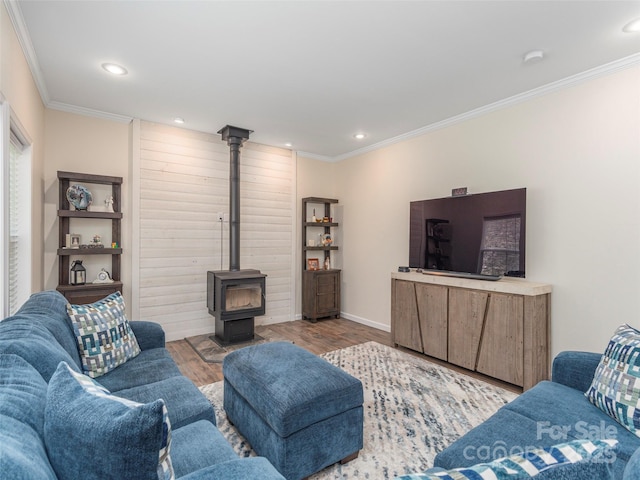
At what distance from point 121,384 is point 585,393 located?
250 centimetres

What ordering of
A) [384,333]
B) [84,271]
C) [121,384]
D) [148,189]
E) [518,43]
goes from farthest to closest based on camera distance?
[384,333] < [148,189] < [84,271] < [518,43] < [121,384]

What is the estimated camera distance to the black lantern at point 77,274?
342 centimetres

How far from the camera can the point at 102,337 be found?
201 centimetres

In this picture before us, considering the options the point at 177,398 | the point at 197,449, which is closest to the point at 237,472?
the point at 197,449

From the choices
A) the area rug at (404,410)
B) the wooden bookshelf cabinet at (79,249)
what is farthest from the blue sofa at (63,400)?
the wooden bookshelf cabinet at (79,249)

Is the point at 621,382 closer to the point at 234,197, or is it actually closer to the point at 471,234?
the point at 471,234

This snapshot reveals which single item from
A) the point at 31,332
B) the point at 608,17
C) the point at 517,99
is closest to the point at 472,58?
the point at 608,17

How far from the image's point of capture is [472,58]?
2543 millimetres

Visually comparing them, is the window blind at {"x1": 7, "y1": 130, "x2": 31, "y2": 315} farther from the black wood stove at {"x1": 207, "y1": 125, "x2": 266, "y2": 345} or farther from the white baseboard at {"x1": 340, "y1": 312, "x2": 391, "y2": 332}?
the white baseboard at {"x1": 340, "y1": 312, "x2": 391, "y2": 332}

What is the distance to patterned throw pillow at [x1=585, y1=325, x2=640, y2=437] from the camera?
1.38m

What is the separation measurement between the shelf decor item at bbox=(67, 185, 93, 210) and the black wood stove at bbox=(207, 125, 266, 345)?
153 centimetres

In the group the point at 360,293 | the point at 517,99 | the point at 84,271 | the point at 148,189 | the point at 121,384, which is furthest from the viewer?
the point at 360,293

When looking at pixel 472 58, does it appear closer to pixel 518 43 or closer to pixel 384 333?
pixel 518 43

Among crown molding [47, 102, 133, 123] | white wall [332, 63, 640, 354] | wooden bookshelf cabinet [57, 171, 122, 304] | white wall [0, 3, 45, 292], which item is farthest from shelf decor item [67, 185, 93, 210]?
white wall [332, 63, 640, 354]
